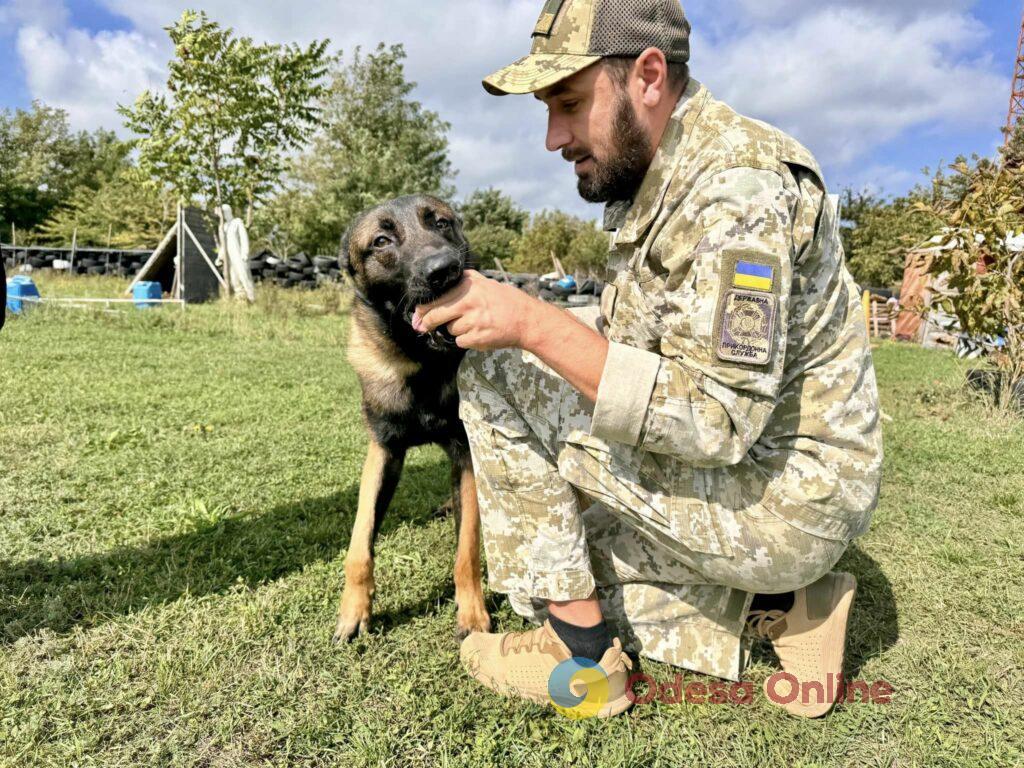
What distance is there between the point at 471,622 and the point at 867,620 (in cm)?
144

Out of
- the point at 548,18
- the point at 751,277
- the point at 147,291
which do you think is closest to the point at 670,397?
the point at 751,277

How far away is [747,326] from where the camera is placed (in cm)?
142

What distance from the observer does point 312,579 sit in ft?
8.15

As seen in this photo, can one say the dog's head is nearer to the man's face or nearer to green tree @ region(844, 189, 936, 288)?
the man's face

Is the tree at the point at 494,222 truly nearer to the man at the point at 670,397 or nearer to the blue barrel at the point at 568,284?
the blue barrel at the point at 568,284

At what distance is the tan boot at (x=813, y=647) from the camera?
73.0 inches

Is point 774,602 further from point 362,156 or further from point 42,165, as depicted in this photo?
point 42,165

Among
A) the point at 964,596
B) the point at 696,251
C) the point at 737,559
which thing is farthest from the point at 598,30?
the point at 964,596

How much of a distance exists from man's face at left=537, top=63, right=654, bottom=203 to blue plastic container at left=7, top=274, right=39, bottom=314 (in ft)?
32.7

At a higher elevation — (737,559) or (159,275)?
(159,275)

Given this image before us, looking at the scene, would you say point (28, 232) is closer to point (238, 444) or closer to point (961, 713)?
point (238, 444)

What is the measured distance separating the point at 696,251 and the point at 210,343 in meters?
7.89

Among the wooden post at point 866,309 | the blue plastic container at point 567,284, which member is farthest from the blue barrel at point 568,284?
the wooden post at point 866,309

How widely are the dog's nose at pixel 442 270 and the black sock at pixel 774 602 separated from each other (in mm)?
1392
